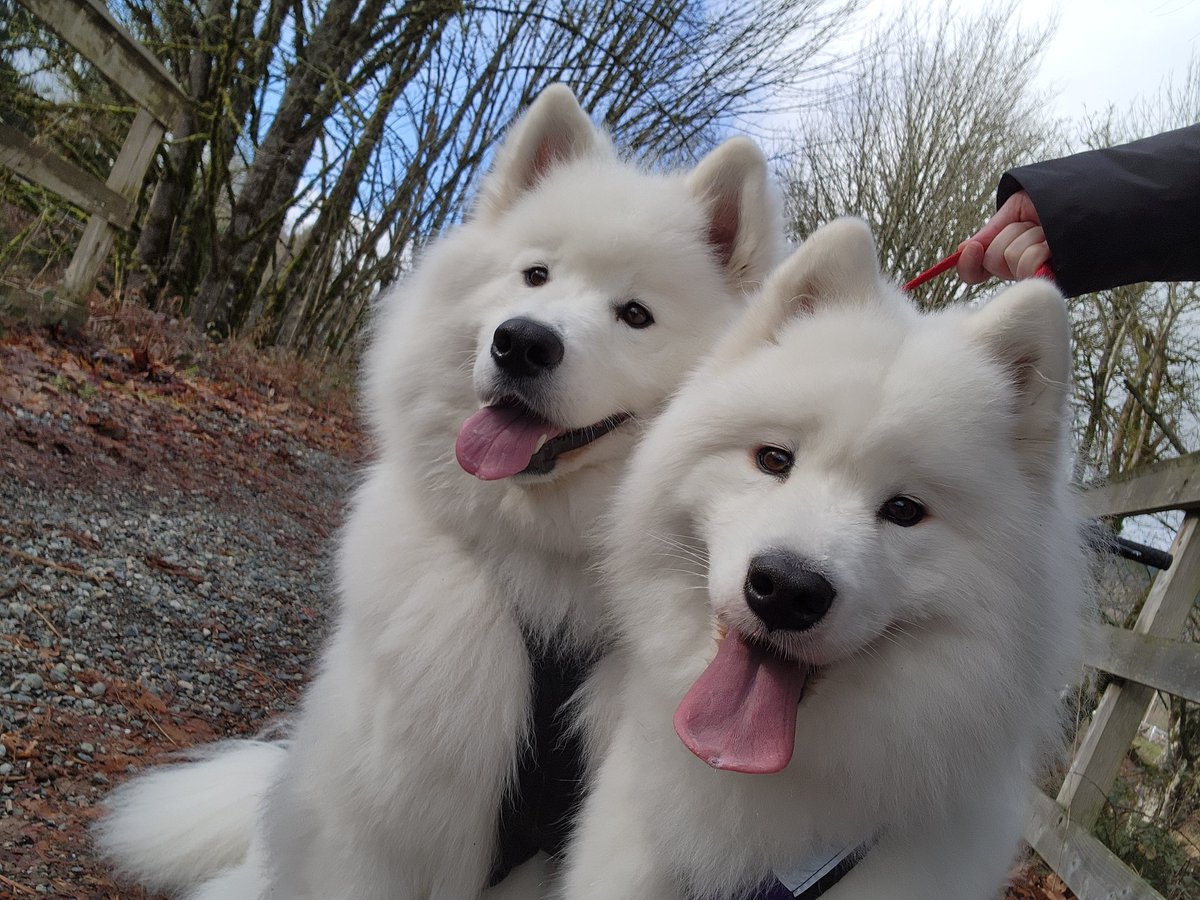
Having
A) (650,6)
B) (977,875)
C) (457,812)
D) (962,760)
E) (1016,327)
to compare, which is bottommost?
(457,812)

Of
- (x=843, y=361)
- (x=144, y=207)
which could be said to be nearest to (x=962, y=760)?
(x=843, y=361)

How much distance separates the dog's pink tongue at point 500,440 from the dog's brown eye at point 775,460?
0.58 meters

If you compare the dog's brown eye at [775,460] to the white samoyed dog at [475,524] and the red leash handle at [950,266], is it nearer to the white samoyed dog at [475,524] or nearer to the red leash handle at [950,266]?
the white samoyed dog at [475,524]

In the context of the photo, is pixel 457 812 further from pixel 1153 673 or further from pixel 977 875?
pixel 1153 673

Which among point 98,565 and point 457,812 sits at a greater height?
point 457,812

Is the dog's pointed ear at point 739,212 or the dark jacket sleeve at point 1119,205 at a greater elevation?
the dark jacket sleeve at point 1119,205

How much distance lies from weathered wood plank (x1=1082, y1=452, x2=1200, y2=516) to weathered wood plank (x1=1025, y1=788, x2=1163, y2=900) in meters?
1.33

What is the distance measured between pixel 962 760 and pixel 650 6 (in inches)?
528

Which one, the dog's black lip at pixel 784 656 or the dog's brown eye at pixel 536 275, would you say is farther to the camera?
the dog's brown eye at pixel 536 275

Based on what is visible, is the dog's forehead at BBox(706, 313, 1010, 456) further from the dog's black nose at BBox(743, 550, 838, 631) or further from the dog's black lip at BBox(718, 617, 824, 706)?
the dog's black lip at BBox(718, 617, 824, 706)

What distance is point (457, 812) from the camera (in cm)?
195

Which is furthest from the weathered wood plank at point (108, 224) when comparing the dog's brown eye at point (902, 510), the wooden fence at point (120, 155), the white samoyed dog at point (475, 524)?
the dog's brown eye at point (902, 510)

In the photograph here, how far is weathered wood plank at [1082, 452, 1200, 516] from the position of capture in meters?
3.59

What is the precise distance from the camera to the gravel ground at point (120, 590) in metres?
2.44
